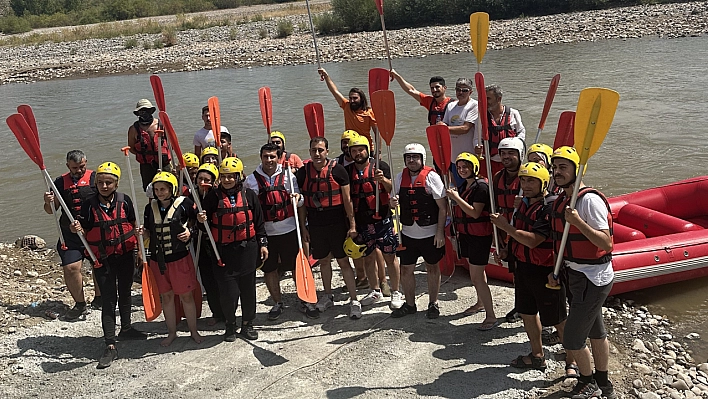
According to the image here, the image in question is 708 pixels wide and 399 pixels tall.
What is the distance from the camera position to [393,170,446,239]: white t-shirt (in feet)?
14.4

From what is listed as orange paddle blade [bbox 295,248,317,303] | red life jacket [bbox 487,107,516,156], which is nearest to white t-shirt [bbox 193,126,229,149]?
orange paddle blade [bbox 295,248,317,303]

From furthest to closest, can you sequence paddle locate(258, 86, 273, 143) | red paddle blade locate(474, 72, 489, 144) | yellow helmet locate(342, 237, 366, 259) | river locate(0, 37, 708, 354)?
river locate(0, 37, 708, 354) → paddle locate(258, 86, 273, 143) → yellow helmet locate(342, 237, 366, 259) → red paddle blade locate(474, 72, 489, 144)

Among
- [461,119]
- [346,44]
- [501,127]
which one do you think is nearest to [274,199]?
[461,119]

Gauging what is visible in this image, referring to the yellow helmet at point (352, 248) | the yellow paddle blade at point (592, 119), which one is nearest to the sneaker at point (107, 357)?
the yellow helmet at point (352, 248)

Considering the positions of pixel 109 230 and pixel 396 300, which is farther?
pixel 396 300

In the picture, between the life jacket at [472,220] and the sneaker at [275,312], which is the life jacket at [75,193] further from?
the life jacket at [472,220]

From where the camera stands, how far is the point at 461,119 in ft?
18.2

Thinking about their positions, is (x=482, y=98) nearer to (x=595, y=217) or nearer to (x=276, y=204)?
(x=595, y=217)

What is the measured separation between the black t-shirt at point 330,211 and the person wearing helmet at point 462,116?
3.93ft

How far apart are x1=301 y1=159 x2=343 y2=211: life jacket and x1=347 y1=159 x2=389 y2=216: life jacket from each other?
0.45 ft

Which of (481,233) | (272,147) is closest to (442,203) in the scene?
(481,233)

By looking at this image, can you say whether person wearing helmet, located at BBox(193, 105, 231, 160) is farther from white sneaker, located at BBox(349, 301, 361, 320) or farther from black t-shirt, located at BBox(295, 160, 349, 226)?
white sneaker, located at BBox(349, 301, 361, 320)

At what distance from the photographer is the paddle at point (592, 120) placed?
11.0ft

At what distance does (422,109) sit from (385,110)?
949cm
